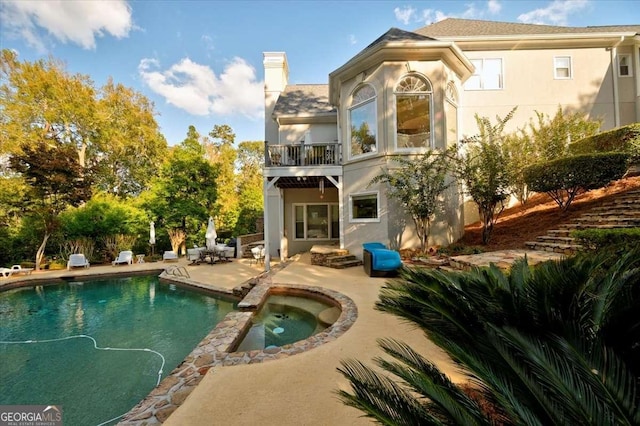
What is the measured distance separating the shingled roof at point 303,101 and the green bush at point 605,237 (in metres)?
10.2

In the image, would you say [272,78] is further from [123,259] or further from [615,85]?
[615,85]

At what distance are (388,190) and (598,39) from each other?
12709 mm

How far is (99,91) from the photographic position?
66.3 ft

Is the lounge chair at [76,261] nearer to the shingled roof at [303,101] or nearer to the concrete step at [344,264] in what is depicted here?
the shingled roof at [303,101]

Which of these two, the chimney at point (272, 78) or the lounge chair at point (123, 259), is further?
the chimney at point (272, 78)

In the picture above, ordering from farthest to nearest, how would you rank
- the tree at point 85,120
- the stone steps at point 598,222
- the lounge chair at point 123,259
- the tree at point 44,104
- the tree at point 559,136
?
the tree at point 85,120
the tree at point 44,104
the lounge chair at point 123,259
the tree at point 559,136
the stone steps at point 598,222

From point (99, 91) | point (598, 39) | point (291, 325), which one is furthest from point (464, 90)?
point (99, 91)

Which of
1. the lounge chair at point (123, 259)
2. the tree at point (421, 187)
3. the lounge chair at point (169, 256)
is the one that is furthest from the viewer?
the lounge chair at point (169, 256)

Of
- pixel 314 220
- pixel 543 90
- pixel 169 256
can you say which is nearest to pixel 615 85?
pixel 543 90

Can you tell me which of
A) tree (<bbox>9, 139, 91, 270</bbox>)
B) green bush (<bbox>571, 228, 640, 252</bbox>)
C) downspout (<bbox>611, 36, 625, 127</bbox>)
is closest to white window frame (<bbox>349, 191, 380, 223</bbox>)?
green bush (<bbox>571, 228, 640, 252</bbox>)

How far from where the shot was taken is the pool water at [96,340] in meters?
3.81

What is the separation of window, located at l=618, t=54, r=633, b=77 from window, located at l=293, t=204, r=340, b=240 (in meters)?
14.5

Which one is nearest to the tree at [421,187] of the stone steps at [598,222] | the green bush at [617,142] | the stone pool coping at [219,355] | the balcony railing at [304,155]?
the balcony railing at [304,155]

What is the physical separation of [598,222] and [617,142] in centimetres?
331
